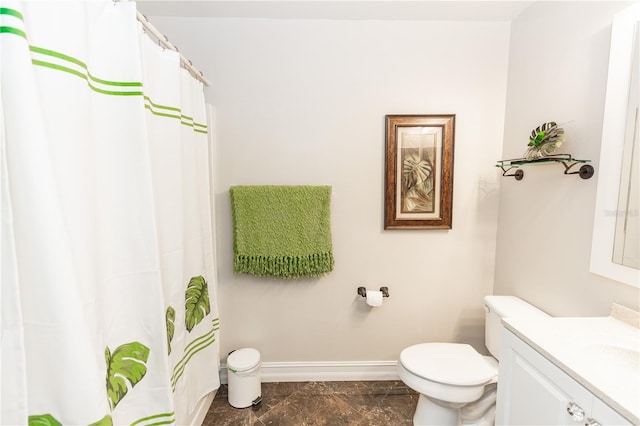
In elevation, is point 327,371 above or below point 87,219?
below

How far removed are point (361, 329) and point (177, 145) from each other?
5.14ft

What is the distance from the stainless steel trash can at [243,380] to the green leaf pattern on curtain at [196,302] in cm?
42

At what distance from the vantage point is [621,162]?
110 cm

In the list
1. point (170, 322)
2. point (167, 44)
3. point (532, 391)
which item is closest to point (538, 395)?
point (532, 391)

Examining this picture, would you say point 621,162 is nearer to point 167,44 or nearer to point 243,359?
point 167,44

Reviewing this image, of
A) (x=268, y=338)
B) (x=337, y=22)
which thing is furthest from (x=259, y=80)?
(x=268, y=338)

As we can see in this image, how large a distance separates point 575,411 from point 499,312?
74 centimetres

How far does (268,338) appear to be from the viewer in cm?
196

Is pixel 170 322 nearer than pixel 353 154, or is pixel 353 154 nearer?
pixel 170 322

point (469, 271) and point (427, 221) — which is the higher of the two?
point (427, 221)

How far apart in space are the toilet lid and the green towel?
679 millimetres

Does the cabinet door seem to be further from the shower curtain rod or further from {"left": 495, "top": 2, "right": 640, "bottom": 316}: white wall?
the shower curtain rod

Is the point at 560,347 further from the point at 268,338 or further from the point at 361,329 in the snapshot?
the point at 268,338

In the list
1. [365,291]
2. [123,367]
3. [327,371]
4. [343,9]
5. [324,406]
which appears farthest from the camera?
[327,371]
